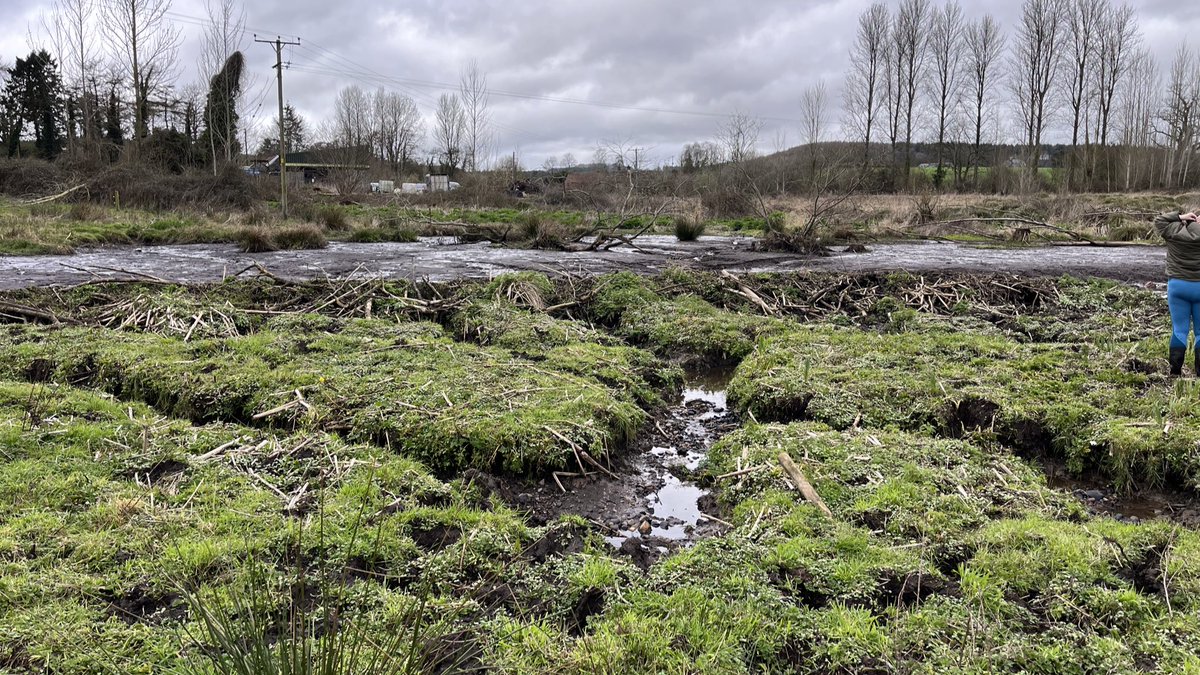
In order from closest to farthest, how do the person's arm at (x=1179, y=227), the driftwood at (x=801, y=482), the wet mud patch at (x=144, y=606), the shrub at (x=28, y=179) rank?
1. the wet mud patch at (x=144, y=606)
2. the driftwood at (x=801, y=482)
3. the person's arm at (x=1179, y=227)
4. the shrub at (x=28, y=179)

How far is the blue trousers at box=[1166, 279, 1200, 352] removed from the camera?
7754 millimetres

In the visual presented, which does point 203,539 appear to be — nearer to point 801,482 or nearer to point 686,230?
point 801,482

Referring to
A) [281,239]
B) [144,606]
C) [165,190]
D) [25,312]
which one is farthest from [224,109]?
[144,606]

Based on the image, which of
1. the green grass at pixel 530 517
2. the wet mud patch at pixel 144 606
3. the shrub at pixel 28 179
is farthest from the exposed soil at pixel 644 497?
the shrub at pixel 28 179

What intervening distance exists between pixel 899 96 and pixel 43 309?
6161 centimetres

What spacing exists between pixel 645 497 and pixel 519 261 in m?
13.1

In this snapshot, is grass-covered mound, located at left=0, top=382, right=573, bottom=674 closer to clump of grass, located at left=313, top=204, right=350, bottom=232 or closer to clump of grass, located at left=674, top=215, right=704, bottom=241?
clump of grass, located at left=674, top=215, right=704, bottom=241

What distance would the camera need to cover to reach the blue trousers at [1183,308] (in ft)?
25.4

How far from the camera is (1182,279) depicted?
7.80 meters

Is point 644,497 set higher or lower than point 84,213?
lower

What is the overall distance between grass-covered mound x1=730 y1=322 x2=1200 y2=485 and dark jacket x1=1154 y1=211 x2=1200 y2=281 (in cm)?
107

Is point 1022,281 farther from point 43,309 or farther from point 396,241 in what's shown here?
point 396,241

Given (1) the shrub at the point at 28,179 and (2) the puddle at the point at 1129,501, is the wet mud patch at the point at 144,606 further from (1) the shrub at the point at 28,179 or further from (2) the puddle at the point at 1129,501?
(1) the shrub at the point at 28,179

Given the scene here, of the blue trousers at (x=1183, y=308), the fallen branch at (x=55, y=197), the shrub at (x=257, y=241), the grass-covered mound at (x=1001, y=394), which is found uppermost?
the fallen branch at (x=55, y=197)
